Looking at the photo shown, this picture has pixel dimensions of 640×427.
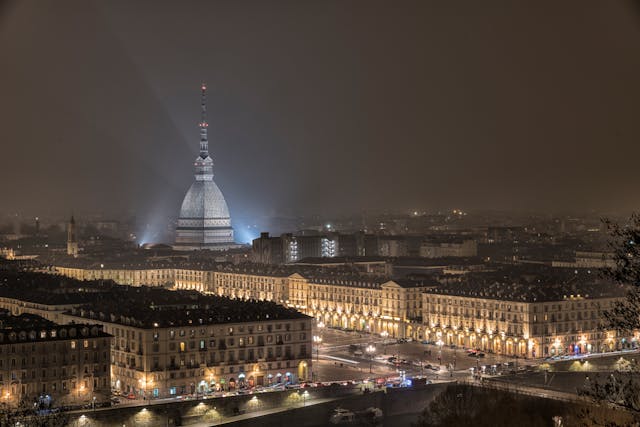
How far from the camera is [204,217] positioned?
13350 centimetres

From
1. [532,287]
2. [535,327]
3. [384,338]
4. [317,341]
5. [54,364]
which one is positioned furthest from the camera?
[384,338]

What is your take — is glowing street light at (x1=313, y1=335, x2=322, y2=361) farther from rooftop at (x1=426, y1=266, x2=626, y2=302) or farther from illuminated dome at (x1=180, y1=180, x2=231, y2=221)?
illuminated dome at (x1=180, y1=180, x2=231, y2=221)

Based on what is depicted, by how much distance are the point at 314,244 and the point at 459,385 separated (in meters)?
68.9

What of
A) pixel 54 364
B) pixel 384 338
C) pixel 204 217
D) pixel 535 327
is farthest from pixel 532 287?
pixel 204 217

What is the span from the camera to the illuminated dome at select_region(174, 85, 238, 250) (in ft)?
433

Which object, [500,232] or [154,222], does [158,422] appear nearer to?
[500,232]

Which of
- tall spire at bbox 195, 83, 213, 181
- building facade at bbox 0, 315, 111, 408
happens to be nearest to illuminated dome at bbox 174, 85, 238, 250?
tall spire at bbox 195, 83, 213, 181

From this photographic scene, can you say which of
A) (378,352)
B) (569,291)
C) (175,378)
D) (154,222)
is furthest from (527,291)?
(154,222)

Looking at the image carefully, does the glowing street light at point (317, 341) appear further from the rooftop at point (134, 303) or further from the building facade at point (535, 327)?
the building facade at point (535, 327)

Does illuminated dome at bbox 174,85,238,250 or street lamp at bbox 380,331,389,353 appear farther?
illuminated dome at bbox 174,85,238,250

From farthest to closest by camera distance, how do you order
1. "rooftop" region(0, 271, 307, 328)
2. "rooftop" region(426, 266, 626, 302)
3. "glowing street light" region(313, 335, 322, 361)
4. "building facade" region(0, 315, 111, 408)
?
1. "rooftop" region(426, 266, 626, 302)
2. "glowing street light" region(313, 335, 322, 361)
3. "rooftop" region(0, 271, 307, 328)
4. "building facade" region(0, 315, 111, 408)

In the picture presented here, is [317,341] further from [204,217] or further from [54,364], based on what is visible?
[204,217]

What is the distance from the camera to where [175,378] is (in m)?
48.5

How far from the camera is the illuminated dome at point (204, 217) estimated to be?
13200 cm
